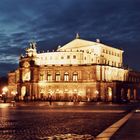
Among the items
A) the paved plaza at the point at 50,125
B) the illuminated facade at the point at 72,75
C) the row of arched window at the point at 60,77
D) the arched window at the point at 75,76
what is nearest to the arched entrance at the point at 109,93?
the illuminated facade at the point at 72,75

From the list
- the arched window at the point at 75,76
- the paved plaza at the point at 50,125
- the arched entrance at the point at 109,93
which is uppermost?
the arched window at the point at 75,76

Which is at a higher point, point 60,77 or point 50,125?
point 60,77

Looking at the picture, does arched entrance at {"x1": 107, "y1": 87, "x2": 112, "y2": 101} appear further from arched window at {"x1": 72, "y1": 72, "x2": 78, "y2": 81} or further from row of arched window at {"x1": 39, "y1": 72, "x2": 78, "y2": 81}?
row of arched window at {"x1": 39, "y1": 72, "x2": 78, "y2": 81}

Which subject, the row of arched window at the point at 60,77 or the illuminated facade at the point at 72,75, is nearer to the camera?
the illuminated facade at the point at 72,75

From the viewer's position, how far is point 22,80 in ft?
463

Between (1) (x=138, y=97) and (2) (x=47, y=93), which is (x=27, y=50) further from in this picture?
(1) (x=138, y=97)

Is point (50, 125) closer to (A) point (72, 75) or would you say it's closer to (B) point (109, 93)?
(A) point (72, 75)

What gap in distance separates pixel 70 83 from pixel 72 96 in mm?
4602

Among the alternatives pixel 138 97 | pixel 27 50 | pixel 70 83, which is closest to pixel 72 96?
pixel 70 83

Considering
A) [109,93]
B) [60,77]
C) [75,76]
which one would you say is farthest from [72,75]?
[109,93]

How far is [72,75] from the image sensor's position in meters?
135

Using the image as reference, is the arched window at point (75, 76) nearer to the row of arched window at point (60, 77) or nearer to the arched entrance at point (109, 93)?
the row of arched window at point (60, 77)

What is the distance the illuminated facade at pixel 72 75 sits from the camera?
437 ft

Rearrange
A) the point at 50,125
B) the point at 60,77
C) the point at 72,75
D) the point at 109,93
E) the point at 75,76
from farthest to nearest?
the point at 109,93, the point at 60,77, the point at 72,75, the point at 75,76, the point at 50,125
